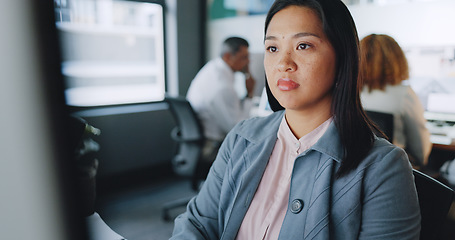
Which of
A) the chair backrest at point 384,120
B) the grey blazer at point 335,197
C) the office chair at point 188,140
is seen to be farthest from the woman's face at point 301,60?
the office chair at point 188,140

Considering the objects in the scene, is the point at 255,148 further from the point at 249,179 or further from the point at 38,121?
the point at 38,121

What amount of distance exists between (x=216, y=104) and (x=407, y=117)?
3.70 ft

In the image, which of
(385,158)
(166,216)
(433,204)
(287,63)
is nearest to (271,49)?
(287,63)

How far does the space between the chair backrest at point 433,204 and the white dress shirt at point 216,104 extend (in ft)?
4.94

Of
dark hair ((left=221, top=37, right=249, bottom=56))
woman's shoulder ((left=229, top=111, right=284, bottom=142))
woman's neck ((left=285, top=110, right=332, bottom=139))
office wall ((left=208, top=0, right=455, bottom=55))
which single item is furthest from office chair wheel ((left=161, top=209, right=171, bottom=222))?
woman's neck ((left=285, top=110, right=332, bottom=139))

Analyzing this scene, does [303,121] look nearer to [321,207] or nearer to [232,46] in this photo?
[321,207]

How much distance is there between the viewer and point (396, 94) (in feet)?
5.63

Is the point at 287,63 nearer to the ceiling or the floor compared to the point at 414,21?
nearer to the floor

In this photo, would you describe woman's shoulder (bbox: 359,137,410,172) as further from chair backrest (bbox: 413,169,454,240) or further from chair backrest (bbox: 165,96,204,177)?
chair backrest (bbox: 165,96,204,177)

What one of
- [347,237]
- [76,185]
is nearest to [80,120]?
[76,185]

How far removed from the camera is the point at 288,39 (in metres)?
0.66

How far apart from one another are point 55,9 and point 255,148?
1.72 ft

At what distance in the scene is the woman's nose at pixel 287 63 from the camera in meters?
0.65

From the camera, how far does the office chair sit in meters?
2.00
